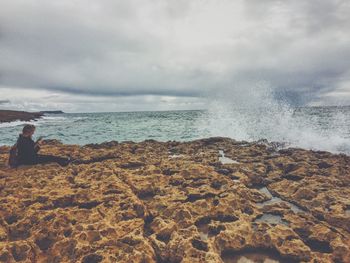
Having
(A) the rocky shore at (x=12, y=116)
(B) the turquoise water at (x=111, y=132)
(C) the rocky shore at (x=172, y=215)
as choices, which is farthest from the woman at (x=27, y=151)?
(A) the rocky shore at (x=12, y=116)

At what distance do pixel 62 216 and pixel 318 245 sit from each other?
4.50m

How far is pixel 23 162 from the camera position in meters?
8.49

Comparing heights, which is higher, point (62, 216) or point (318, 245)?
point (62, 216)

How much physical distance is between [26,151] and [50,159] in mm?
784

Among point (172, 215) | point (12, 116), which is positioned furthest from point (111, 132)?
point (12, 116)

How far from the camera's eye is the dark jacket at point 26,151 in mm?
8383

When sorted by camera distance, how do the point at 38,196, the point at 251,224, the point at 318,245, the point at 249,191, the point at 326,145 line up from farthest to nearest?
the point at 326,145 < the point at 249,191 < the point at 38,196 < the point at 251,224 < the point at 318,245

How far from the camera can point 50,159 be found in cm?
882

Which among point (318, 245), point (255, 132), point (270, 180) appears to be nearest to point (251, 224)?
A: point (318, 245)

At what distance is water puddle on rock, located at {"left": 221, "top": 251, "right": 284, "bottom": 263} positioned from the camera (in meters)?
4.00

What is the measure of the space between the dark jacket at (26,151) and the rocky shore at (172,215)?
0.45m

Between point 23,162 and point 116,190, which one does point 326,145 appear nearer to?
point 116,190

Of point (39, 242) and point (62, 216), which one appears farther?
point (62, 216)

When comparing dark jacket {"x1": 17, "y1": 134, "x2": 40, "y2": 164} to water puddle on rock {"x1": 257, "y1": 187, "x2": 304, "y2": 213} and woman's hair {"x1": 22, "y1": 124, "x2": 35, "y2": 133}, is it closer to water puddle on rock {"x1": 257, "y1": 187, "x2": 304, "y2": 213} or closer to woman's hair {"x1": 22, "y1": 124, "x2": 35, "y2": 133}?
woman's hair {"x1": 22, "y1": 124, "x2": 35, "y2": 133}
